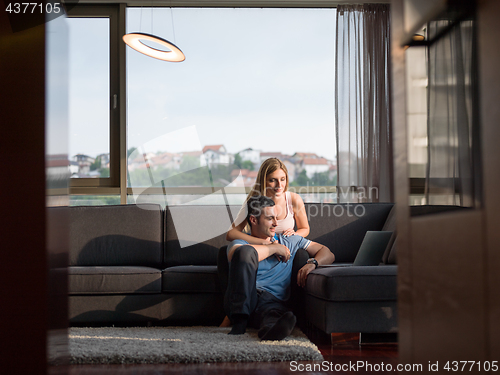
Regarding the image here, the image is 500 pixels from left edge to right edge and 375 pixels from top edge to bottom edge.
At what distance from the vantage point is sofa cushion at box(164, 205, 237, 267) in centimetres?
325

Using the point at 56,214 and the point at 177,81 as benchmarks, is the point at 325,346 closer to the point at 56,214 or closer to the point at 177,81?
the point at 56,214

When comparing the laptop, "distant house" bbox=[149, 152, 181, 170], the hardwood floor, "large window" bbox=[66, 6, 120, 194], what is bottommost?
the hardwood floor

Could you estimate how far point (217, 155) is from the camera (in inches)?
172

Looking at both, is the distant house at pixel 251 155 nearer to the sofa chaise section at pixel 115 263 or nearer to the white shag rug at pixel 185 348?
the sofa chaise section at pixel 115 263

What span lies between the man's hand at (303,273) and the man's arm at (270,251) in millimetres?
112

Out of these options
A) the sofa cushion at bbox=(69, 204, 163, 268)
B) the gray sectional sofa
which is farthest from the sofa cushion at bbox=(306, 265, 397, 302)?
the sofa cushion at bbox=(69, 204, 163, 268)

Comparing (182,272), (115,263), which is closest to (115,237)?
(115,263)

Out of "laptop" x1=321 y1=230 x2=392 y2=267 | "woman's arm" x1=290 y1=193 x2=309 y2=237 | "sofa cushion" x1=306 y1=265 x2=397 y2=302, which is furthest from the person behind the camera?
"woman's arm" x1=290 y1=193 x2=309 y2=237

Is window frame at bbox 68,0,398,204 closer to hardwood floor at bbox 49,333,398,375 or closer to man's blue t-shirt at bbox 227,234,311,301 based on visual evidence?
man's blue t-shirt at bbox 227,234,311,301

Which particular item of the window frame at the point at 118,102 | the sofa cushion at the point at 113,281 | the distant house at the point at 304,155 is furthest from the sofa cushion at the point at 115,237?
the distant house at the point at 304,155

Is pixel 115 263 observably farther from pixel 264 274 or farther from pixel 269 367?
pixel 269 367

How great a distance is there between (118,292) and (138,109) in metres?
2.14

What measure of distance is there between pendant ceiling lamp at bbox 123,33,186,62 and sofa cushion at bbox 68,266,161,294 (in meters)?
1.73

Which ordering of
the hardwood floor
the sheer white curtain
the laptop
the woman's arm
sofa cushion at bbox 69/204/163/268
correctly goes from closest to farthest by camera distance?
the hardwood floor → the laptop → the woman's arm → sofa cushion at bbox 69/204/163/268 → the sheer white curtain
